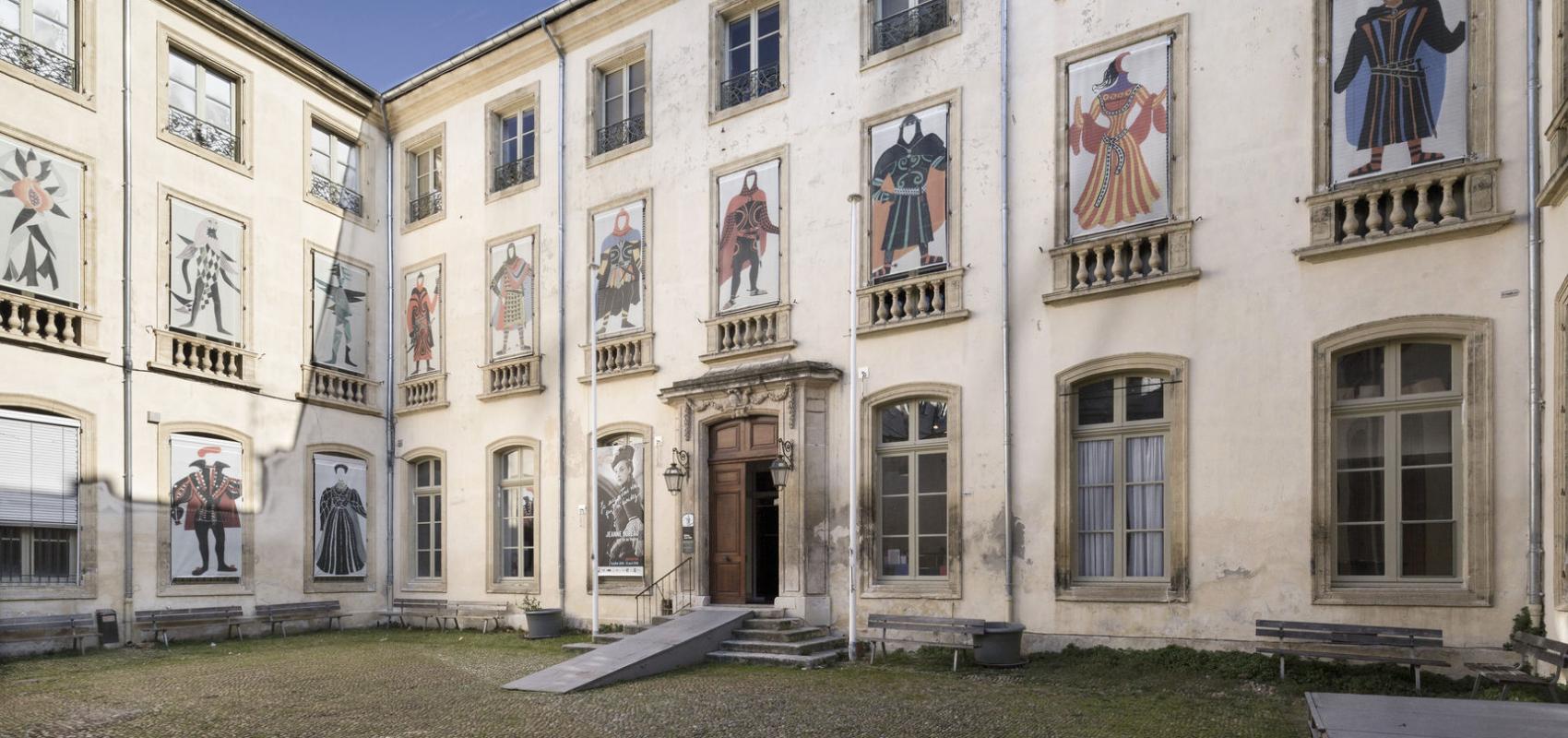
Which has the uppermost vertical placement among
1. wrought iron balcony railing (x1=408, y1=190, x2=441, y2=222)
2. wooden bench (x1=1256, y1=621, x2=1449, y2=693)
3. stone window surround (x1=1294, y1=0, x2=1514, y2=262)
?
wrought iron balcony railing (x1=408, y1=190, x2=441, y2=222)

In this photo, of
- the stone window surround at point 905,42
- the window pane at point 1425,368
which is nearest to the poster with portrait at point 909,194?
the stone window surround at point 905,42

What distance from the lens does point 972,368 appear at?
46.2 ft

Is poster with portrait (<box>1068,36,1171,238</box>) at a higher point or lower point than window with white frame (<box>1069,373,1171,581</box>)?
higher

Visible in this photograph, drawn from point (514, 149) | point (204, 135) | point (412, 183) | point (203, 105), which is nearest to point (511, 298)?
point (514, 149)

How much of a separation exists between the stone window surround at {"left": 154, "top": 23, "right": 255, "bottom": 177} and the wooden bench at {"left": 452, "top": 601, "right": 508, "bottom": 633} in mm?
8519

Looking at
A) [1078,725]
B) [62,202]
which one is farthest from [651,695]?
[62,202]

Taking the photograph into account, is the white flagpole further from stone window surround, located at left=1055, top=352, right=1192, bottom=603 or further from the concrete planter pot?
the concrete planter pot

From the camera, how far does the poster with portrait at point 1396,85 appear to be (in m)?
10.9

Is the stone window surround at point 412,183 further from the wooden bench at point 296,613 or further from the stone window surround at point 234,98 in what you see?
the wooden bench at point 296,613

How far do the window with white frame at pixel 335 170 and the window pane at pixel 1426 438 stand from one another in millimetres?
18278

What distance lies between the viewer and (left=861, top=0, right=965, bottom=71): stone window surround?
14562mm

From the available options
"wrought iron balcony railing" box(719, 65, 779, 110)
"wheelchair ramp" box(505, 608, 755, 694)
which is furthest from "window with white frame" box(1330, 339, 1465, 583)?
"wrought iron balcony railing" box(719, 65, 779, 110)

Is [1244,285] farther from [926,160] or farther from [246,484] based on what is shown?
[246,484]

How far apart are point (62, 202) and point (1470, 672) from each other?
18973mm
